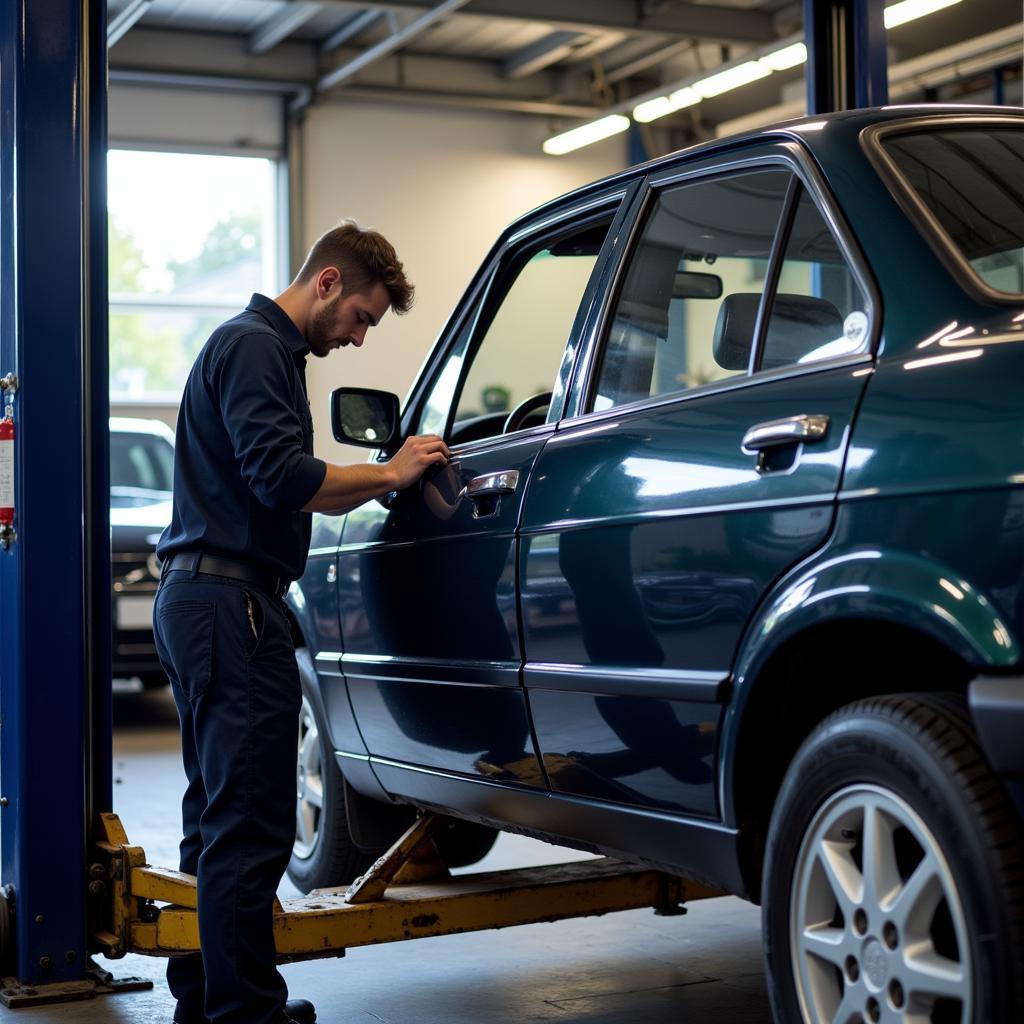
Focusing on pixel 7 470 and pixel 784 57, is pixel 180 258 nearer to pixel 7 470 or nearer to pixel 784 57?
pixel 784 57

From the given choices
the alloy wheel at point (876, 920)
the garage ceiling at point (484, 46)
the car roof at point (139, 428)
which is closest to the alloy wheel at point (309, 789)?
the alloy wheel at point (876, 920)

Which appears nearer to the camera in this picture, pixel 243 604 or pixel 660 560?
pixel 660 560

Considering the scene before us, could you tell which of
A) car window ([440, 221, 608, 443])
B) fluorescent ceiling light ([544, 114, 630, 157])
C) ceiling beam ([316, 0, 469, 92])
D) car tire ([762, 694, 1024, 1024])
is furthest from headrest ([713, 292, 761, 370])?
fluorescent ceiling light ([544, 114, 630, 157])

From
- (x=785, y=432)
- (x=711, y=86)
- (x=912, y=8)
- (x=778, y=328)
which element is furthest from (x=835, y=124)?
(x=711, y=86)

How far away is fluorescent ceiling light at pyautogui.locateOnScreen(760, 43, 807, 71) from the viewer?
11672mm

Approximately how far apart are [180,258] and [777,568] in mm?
13791

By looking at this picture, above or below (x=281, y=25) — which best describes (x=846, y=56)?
below

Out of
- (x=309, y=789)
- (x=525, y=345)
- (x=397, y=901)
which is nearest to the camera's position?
(x=397, y=901)

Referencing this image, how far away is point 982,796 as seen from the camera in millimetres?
1995

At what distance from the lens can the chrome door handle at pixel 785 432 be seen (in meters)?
2.31

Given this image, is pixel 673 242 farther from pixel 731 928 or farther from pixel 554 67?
pixel 554 67

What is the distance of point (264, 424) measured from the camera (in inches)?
123

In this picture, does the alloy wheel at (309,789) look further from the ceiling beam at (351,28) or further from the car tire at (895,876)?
the ceiling beam at (351,28)

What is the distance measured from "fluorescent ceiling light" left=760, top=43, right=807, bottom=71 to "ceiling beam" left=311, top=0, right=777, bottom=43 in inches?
46.3
